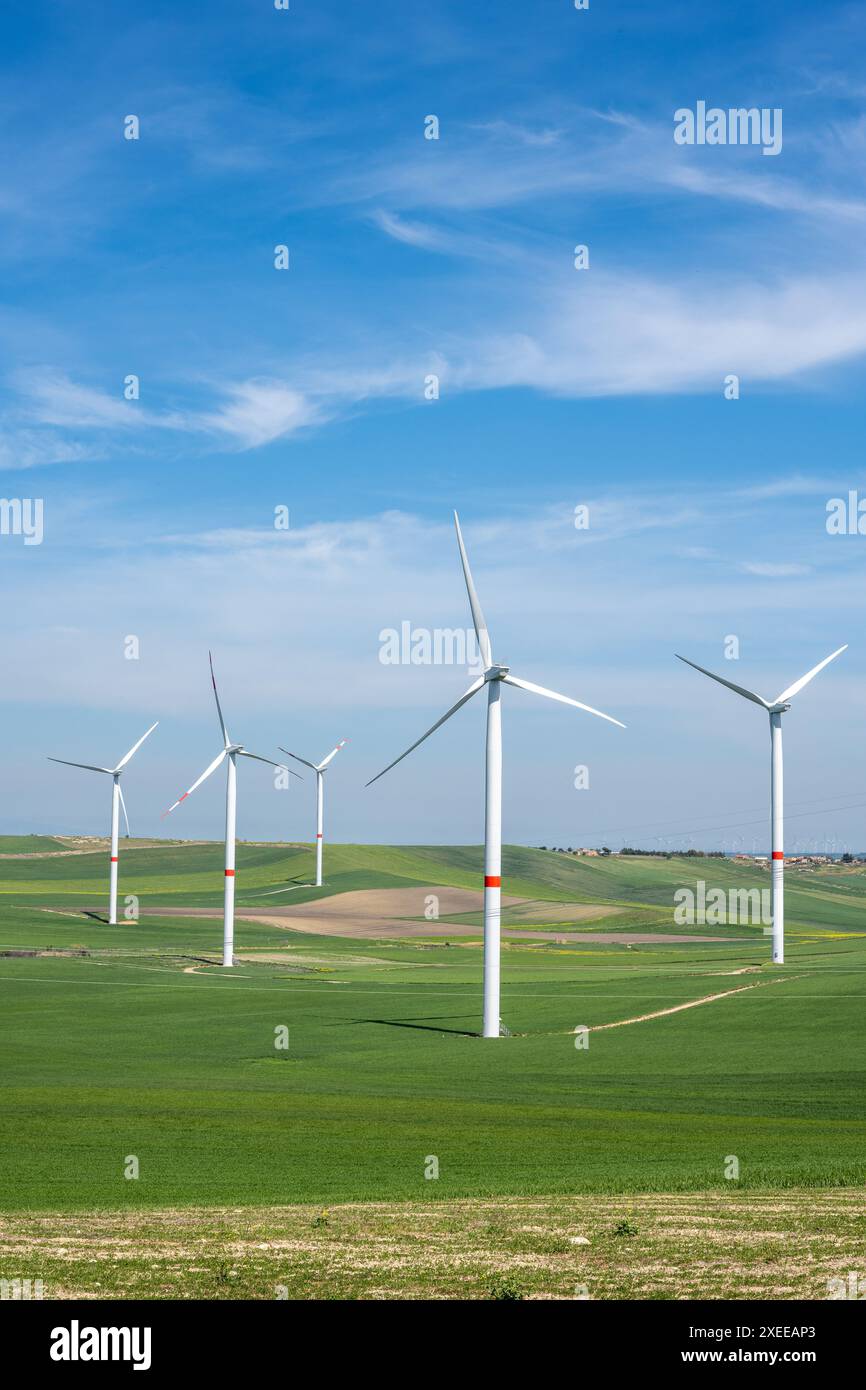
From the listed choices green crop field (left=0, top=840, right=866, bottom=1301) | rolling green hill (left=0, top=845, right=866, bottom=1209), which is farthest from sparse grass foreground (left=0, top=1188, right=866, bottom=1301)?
rolling green hill (left=0, top=845, right=866, bottom=1209)

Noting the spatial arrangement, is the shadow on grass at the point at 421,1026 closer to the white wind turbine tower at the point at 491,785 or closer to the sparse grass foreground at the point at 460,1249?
the white wind turbine tower at the point at 491,785

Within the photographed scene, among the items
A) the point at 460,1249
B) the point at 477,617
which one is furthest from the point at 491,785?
the point at 460,1249

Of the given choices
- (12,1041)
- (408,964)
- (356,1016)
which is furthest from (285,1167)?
(408,964)

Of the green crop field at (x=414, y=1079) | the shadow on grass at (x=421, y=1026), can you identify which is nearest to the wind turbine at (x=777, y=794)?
the green crop field at (x=414, y=1079)

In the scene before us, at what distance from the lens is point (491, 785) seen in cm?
6475

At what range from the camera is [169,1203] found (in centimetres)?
2473

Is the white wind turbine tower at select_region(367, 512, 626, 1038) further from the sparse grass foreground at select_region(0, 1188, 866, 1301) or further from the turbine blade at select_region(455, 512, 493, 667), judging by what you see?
the sparse grass foreground at select_region(0, 1188, 866, 1301)

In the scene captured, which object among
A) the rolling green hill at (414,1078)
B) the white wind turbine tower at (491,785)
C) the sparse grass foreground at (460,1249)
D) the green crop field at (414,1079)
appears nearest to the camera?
the sparse grass foreground at (460,1249)

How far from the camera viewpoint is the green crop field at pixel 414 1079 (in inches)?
1094

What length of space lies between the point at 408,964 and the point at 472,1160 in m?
78.6

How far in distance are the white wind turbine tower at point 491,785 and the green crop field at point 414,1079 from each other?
2809 mm

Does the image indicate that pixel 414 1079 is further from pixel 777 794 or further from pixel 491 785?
pixel 777 794

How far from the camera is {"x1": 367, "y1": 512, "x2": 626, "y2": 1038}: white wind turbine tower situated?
62.8 meters
